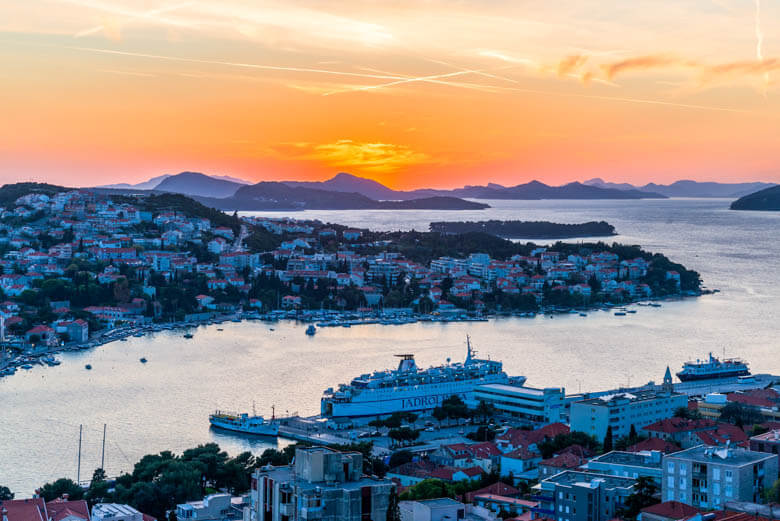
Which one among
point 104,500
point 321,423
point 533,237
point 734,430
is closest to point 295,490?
point 104,500

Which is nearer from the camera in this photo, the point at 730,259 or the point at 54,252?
the point at 54,252

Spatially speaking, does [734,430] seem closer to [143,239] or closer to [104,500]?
[104,500]

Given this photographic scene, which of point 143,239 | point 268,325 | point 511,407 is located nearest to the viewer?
point 511,407

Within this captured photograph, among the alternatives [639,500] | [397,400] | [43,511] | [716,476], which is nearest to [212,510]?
[43,511]

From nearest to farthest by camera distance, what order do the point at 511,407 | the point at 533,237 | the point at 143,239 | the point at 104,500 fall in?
the point at 104,500
the point at 511,407
the point at 143,239
the point at 533,237

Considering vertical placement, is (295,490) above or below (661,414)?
above

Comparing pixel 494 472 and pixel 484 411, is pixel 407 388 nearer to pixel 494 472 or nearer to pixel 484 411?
pixel 484 411

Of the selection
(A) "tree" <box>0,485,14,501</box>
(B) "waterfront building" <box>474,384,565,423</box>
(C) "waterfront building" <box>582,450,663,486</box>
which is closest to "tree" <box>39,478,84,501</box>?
(A) "tree" <box>0,485,14,501</box>
